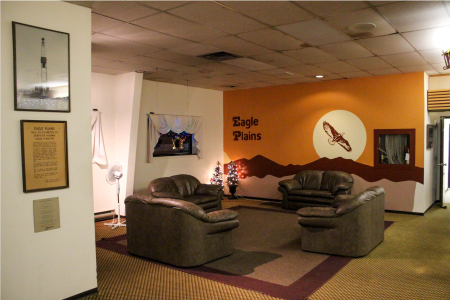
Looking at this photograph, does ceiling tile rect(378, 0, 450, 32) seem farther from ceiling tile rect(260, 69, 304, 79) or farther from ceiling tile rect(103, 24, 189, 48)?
ceiling tile rect(260, 69, 304, 79)

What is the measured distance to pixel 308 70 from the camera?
316 inches

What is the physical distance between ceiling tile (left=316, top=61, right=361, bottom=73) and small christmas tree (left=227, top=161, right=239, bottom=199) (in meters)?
4.14

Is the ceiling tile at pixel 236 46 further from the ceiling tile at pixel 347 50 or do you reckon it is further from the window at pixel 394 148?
the window at pixel 394 148

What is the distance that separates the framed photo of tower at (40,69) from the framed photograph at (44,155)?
7.2 inches

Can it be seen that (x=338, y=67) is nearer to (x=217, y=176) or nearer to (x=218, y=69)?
(x=218, y=69)

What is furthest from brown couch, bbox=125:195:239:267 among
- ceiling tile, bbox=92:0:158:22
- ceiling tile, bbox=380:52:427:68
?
ceiling tile, bbox=380:52:427:68

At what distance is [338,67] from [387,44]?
6.20 ft

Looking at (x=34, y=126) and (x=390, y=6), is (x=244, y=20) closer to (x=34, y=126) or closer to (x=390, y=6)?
(x=390, y=6)

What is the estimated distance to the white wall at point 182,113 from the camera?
901cm

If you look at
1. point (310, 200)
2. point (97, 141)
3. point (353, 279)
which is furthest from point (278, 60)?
point (97, 141)

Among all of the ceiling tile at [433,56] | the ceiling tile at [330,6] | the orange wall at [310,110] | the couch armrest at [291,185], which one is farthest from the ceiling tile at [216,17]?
the orange wall at [310,110]

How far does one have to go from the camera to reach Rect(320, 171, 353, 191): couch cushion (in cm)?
881

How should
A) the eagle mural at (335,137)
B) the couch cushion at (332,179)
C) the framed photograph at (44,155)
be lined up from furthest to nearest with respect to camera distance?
the eagle mural at (335,137), the couch cushion at (332,179), the framed photograph at (44,155)

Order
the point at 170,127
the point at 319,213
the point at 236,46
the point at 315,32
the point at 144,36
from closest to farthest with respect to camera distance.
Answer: the point at 315,32 < the point at 144,36 < the point at 319,213 < the point at 236,46 < the point at 170,127
